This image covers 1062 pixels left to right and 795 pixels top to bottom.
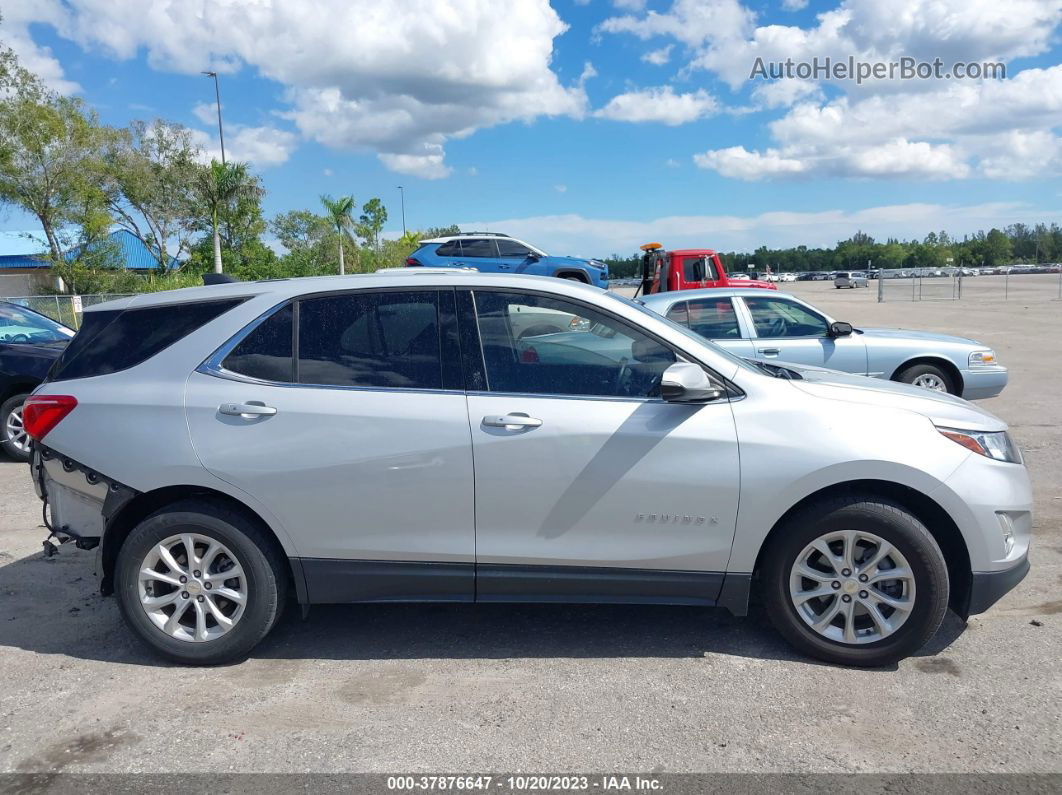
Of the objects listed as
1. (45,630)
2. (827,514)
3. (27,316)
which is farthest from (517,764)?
(27,316)

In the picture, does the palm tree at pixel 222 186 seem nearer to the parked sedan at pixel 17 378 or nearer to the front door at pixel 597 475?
the parked sedan at pixel 17 378

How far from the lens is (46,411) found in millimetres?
4008

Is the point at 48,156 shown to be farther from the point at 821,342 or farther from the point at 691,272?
the point at 821,342

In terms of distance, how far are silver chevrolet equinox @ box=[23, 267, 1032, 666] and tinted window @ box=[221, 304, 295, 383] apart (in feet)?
0.04

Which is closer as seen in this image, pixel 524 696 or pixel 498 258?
pixel 524 696

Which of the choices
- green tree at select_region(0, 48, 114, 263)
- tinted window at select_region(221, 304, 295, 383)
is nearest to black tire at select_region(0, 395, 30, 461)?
tinted window at select_region(221, 304, 295, 383)

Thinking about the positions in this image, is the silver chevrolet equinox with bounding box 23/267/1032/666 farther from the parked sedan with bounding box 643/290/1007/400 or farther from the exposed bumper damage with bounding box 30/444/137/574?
the parked sedan with bounding box 643/290/1007/400

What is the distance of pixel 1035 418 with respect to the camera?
9.69 meters

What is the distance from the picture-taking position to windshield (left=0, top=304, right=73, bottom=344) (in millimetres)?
8969

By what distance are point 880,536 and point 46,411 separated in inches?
155

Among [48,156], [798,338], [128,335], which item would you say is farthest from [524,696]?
[48,156]

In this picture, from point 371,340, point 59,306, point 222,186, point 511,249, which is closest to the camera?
point 371,340

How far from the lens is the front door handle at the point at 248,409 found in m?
3.81

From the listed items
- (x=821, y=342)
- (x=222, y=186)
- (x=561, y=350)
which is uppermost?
(x=222, y=186)
